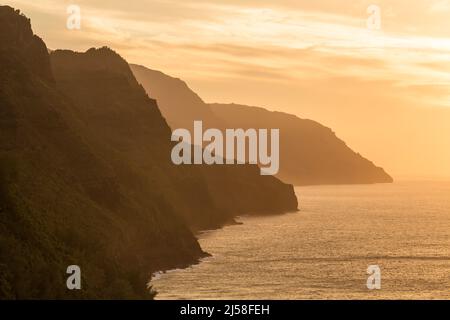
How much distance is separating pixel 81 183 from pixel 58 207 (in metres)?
21.7

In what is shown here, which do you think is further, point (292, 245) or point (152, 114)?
point (152, 114)

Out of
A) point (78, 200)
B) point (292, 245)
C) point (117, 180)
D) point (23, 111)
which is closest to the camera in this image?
point (78, 200)

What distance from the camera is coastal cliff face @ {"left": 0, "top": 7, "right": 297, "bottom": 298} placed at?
6444 centimetres

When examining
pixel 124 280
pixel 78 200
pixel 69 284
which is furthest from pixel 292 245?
pixel 69 284

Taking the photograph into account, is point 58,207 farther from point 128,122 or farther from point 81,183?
point 128,122

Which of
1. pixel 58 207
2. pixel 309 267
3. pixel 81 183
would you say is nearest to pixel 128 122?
pixel 81 183

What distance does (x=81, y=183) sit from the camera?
105125 mm

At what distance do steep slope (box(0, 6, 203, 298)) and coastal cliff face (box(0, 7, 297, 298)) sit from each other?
0.16 metres

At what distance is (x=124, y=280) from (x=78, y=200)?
88.7 ft

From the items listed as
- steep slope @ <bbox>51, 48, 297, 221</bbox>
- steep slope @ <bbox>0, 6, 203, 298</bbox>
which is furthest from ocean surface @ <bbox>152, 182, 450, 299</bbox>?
steep slope @ <bbox>51, 48, 297, 221</bbox>
